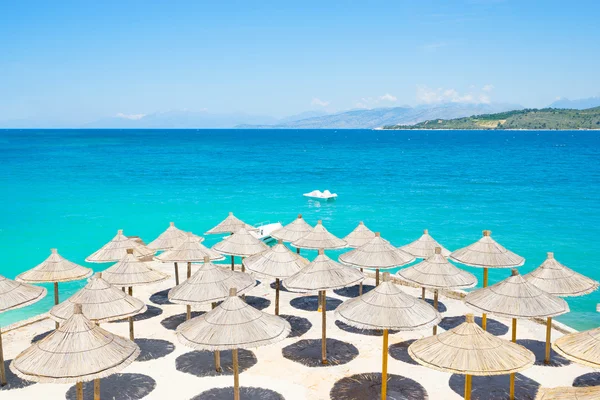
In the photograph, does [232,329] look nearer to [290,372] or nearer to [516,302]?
[290,372]

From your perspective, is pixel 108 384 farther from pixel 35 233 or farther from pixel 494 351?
pixel 35 233

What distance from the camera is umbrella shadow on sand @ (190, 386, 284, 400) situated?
10852mm

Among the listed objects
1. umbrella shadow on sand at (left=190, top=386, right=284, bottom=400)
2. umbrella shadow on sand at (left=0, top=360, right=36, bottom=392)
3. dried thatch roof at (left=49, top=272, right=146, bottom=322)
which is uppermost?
dried thatch roof at (left=49, top=272, right=146, bottom=322)

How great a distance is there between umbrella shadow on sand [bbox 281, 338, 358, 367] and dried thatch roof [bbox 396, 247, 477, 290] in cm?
241

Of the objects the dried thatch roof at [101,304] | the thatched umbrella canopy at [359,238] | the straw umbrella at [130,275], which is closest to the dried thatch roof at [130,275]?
the straw umbrella at [130,275]

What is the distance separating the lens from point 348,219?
38.7 metres

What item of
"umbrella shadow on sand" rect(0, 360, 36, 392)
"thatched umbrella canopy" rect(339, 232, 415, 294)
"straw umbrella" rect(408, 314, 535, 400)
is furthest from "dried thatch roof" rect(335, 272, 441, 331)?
"umbrella shadow on sand" rect(0, 360, 36, 392)

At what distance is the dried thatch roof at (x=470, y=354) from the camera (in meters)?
8.24

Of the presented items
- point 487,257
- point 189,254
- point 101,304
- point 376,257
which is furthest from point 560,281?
point 101,304

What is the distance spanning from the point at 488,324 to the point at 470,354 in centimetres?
727

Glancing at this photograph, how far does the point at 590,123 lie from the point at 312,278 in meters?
217

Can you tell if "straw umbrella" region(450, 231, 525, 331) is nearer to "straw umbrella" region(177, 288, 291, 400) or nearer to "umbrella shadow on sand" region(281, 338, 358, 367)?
"umbrella shadow on sand" region(281, 338, 358, 367)

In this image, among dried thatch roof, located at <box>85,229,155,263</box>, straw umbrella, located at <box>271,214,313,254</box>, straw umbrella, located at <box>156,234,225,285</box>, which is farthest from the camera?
straw umbrella, located at <box>271,214,313,254</box>

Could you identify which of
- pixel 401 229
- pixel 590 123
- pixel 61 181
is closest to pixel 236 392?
pixel 401 229
